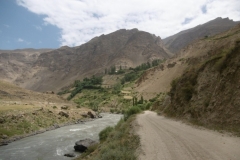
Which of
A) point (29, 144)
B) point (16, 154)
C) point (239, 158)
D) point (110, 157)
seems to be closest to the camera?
point (239, 158)

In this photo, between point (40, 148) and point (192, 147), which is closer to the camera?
point (192, 147)

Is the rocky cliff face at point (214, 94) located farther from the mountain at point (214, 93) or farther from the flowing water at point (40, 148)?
the flowing water at point (40, 148)

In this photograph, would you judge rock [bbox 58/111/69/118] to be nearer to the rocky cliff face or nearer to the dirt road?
the rocky cliff face

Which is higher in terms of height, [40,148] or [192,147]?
[192,147]

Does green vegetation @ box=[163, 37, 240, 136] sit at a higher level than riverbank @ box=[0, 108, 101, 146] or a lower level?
higher

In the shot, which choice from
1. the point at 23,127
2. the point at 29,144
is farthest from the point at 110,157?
the point at 23,127

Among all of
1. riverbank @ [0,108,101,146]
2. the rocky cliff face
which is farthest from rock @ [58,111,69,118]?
the rocky cliff face

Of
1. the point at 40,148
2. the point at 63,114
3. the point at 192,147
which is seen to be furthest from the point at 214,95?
the point at 63,114

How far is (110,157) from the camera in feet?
37.9

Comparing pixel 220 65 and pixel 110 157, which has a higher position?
pixel 220 65

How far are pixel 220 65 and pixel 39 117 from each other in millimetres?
40466

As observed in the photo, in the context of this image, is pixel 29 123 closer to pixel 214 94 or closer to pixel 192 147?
pixel 214 94

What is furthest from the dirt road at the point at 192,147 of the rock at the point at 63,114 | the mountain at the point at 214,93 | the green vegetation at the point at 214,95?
the rock at the point at 63,114

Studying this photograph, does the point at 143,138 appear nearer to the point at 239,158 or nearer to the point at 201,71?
the point at 239,158
